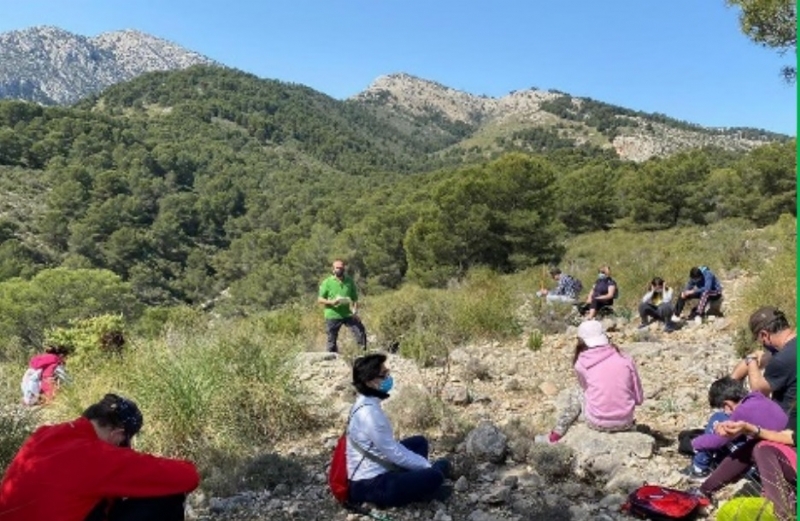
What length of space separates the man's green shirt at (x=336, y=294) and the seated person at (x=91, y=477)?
5.30 m

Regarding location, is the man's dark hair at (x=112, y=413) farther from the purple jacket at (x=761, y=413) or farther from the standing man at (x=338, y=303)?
the standing man at (x=338, y=303)

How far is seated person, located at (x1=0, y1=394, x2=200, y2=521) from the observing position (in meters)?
2.79

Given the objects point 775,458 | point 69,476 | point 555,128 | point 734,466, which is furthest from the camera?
point 555,128

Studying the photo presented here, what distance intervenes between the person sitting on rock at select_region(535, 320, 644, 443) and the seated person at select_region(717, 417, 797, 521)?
3.75 ft

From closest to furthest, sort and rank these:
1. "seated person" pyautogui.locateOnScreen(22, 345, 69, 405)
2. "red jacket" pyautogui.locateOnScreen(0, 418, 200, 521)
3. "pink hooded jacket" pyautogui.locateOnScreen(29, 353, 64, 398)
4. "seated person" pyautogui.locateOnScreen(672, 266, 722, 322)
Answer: "red jacket" pyautogui.locateOnScreen(0, 418, 200, 521)
"seated person" pyautogui.locateOnScreen(22, 345, 69, 405)
"pink hooded jacket" pyautogui.locateOnScreen(29, 353, 64, 398)
"seated person" pyautogui.locateOnScreen(672, 266, 722, 322)

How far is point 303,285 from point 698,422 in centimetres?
3736

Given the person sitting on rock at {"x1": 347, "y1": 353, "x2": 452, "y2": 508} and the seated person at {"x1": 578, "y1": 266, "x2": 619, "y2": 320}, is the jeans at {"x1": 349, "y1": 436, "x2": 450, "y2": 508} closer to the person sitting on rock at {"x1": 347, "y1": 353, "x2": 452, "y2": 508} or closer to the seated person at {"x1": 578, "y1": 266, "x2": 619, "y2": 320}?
the person sitting on rock at {"x1": 347, "y1": 353, "x2": 452, "y2": 508}

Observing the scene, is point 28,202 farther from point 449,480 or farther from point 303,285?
point 449,480

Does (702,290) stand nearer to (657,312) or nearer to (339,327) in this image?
(657,312)

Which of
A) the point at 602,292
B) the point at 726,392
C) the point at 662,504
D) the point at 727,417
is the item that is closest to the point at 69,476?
the point at 662,504

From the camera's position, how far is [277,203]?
72875mm

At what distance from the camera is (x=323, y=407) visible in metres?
6.13

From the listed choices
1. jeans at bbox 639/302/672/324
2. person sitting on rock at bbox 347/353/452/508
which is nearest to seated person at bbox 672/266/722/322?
jeans at bbox 639/302/672/324

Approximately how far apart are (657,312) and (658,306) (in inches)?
3.7
